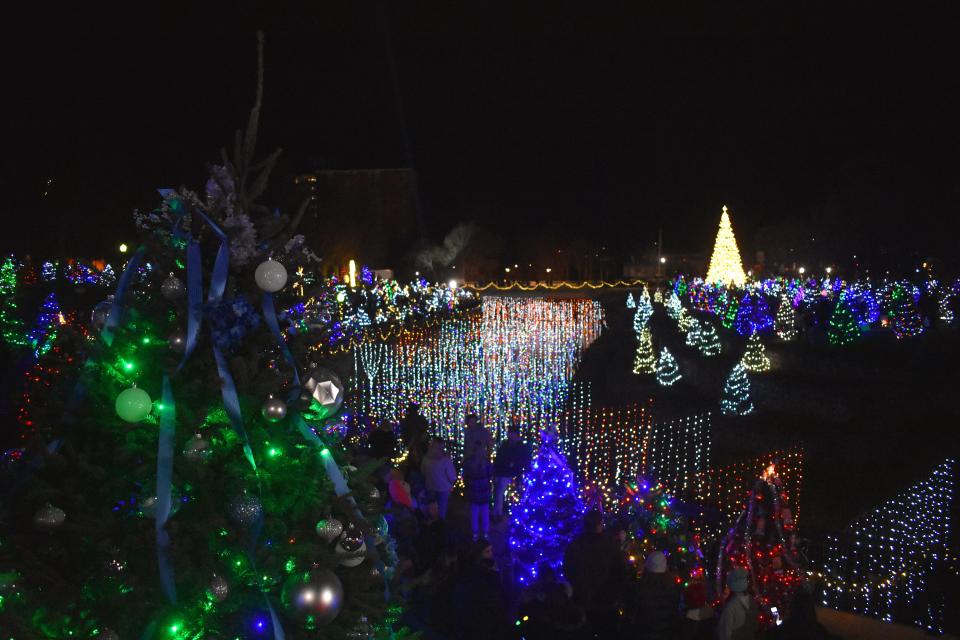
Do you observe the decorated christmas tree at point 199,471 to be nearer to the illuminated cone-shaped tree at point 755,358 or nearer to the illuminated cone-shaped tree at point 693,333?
the illuminated cone-shaped tree at point 755,358

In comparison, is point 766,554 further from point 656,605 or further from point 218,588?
point 218,588

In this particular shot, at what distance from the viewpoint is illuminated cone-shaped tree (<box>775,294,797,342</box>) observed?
1808 centimetres

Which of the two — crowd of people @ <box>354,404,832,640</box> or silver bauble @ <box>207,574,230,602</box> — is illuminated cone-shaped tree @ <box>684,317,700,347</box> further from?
silver bauble @ <box>207,574,230,602</box>

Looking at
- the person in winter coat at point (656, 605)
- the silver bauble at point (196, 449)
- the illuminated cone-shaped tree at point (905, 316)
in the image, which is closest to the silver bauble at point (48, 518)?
the silver bauble at point (196, 449)

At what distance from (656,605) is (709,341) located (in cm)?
1541

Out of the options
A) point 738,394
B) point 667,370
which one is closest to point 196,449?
point 738,394

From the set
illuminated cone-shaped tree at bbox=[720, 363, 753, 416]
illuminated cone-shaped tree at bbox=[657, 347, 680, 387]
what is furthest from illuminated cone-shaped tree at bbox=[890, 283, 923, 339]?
illuminated cone-shaped tree at bbox=[657, 347, 680, 387]

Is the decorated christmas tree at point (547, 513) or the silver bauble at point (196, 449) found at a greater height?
the silver bauble at point (196, 449)

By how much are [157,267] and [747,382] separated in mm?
12694

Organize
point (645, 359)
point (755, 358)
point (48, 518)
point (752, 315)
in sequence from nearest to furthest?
point (48, 518)
point (755, 358)
point (645, 359)
point (752, 315)

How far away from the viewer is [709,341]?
19016 mm

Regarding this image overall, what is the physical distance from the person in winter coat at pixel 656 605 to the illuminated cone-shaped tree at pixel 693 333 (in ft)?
51.7

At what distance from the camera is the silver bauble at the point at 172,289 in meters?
2.49

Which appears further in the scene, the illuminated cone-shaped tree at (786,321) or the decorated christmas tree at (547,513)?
the illuminated cone-shaped tree at (786,321)
